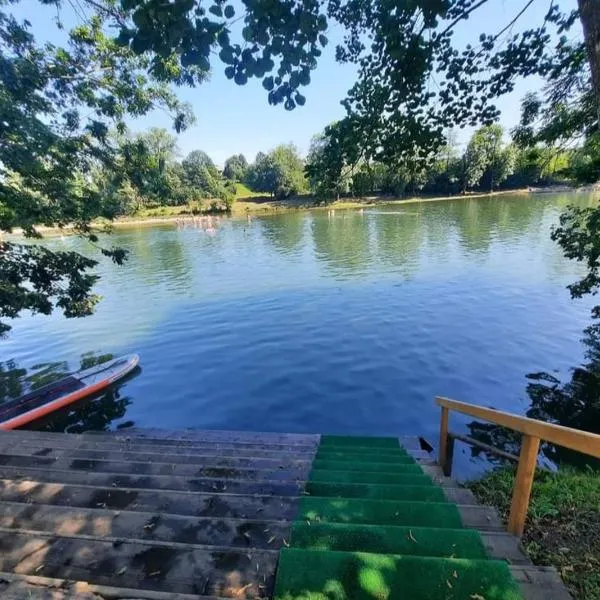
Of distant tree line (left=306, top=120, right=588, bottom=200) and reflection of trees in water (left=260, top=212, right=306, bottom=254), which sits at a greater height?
distant tree line (left=306, top=120, right=588, bottom=200)

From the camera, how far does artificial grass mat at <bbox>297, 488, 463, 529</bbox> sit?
2.29 meters

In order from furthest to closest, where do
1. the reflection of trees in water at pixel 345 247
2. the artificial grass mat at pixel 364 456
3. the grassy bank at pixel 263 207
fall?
the grassy bank at pixel 263 207, the reflection of trees in water at pixel 345 247, the artificial grass mat at pixel 364 456

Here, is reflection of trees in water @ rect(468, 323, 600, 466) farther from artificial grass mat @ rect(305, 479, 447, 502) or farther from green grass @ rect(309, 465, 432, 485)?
artificial grass mat @ rect(305, 479, 447, 502)

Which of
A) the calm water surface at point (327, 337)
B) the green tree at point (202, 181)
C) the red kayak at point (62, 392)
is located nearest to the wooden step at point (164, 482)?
the calm water surface at point (327, 337)

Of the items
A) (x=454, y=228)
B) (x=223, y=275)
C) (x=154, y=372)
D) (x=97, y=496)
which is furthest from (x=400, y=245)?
(x=97, y=496)

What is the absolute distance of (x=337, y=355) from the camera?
9273 mm

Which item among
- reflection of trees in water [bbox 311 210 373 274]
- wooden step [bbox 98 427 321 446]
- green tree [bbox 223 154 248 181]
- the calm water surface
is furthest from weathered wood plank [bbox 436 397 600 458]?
green tree [bbox 223 154 248 181]

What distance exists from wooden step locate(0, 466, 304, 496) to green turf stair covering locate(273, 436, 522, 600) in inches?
11.3

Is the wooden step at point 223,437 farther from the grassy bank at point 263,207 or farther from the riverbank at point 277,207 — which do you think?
the grassy bank at point 263,207

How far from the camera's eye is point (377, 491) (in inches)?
111

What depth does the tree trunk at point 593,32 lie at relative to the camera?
6.70 feet

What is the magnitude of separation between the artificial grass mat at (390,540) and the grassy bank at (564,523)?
773 millimetres

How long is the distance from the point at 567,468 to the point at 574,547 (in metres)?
3.23

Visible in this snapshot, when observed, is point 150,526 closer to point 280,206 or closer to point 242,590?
point 242,590
